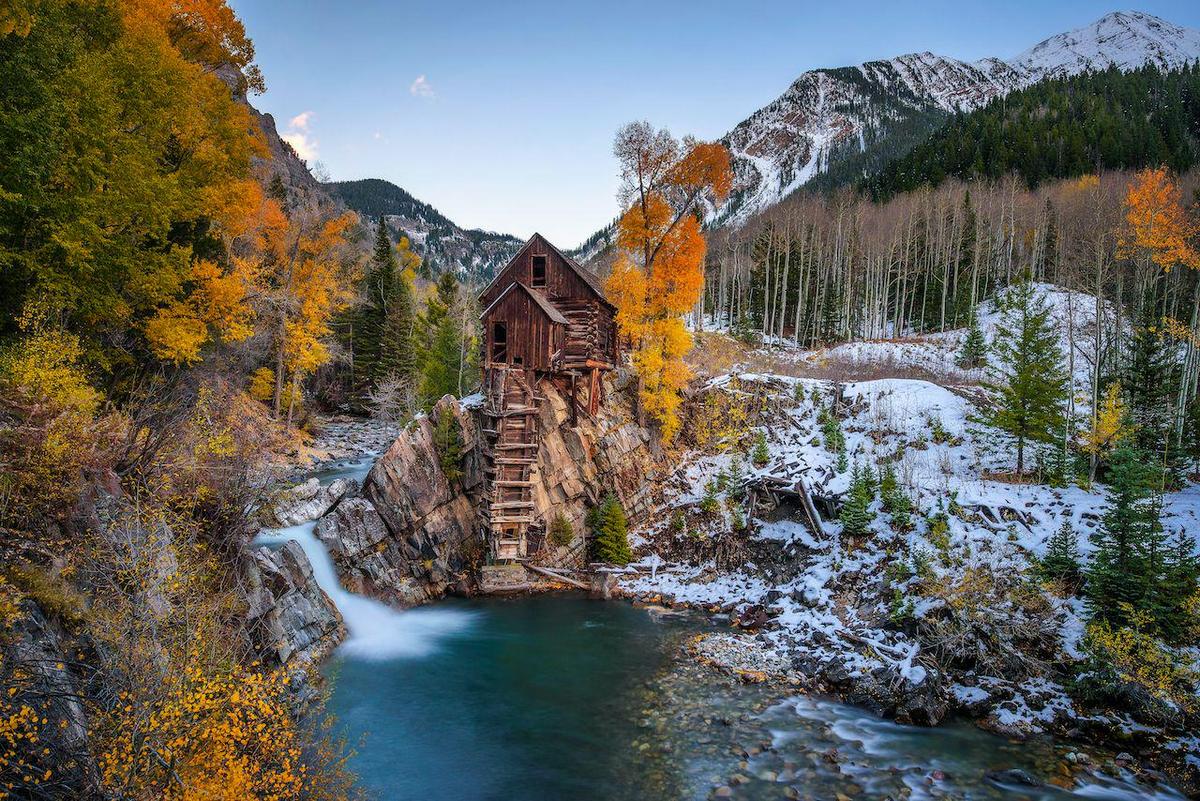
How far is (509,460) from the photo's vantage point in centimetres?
2259

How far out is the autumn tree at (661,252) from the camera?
26141 mm

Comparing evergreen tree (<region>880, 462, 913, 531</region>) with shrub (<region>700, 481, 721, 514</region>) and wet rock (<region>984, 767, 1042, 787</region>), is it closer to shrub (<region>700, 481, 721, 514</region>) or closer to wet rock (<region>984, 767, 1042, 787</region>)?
shrub (<region>700, 481, 721, 514</region>)

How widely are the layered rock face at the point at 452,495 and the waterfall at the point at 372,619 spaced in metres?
0.45

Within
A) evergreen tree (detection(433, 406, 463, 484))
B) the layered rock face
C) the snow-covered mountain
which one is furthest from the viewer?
the snow-covered mountain

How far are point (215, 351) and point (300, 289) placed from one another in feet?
23.4

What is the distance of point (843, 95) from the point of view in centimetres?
16400

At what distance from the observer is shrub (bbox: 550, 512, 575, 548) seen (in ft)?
75.8

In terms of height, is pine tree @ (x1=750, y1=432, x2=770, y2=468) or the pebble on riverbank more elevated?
pine tree @ (x1=750, y1=432, x2=770, y2=468)

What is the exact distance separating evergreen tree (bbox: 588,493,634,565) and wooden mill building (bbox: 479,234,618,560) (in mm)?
2442

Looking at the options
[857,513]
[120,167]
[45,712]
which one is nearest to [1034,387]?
[857,513]

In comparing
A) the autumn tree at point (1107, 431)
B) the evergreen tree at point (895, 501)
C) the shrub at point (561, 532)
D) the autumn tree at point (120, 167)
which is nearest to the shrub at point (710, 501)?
the shrub at point (561, 532)

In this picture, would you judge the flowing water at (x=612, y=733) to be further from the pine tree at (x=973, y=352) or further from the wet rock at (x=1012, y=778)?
the pine tree at (x=973, y=352)

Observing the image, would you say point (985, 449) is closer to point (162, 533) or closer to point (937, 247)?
point (162, 533)

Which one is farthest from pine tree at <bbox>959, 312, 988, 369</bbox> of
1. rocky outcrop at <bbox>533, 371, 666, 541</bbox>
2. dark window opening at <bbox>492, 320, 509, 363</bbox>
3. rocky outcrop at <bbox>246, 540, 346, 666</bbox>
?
rocky outcrop at <bbox>246, 540, 346, 666</bbox>
